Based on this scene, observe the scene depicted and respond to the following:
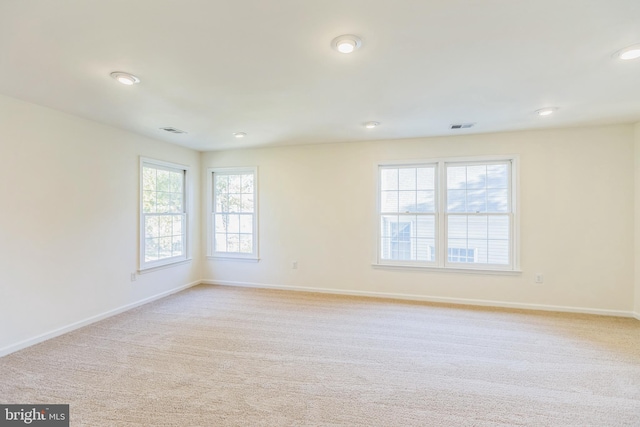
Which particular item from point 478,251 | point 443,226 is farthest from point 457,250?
point 443,226

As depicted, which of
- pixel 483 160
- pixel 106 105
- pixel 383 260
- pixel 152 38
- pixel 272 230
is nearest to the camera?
pixel 152 38

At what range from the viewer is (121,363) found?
2.72 metres

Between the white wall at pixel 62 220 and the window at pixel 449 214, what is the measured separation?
370cm

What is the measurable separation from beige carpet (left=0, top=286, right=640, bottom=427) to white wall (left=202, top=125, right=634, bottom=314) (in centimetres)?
52

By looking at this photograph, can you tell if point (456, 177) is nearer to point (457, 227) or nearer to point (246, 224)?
point (457, 227)

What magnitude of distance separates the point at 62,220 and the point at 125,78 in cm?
195

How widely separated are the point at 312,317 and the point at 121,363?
2.05 m

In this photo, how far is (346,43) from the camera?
1.98 metres

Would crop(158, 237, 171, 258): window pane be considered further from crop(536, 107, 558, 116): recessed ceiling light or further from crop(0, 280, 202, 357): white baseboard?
crop(536, 107, 558, 116): recessed ceiling light

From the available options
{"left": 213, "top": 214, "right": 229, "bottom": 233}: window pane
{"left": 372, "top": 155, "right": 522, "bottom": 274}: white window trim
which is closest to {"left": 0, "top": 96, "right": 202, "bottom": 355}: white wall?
{"left": 213, "top": 214, "right": 229, "bottom": 233}: window pane

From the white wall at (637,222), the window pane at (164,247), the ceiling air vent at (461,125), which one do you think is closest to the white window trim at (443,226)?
the ceiling air vent at (461,125)

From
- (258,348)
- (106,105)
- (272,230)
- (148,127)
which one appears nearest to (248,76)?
(106,105)

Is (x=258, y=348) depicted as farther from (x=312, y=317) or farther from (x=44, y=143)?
(x=44, y=143)

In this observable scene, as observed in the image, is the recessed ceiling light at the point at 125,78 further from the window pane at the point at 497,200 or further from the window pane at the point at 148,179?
the window pane at the point at 497,200
